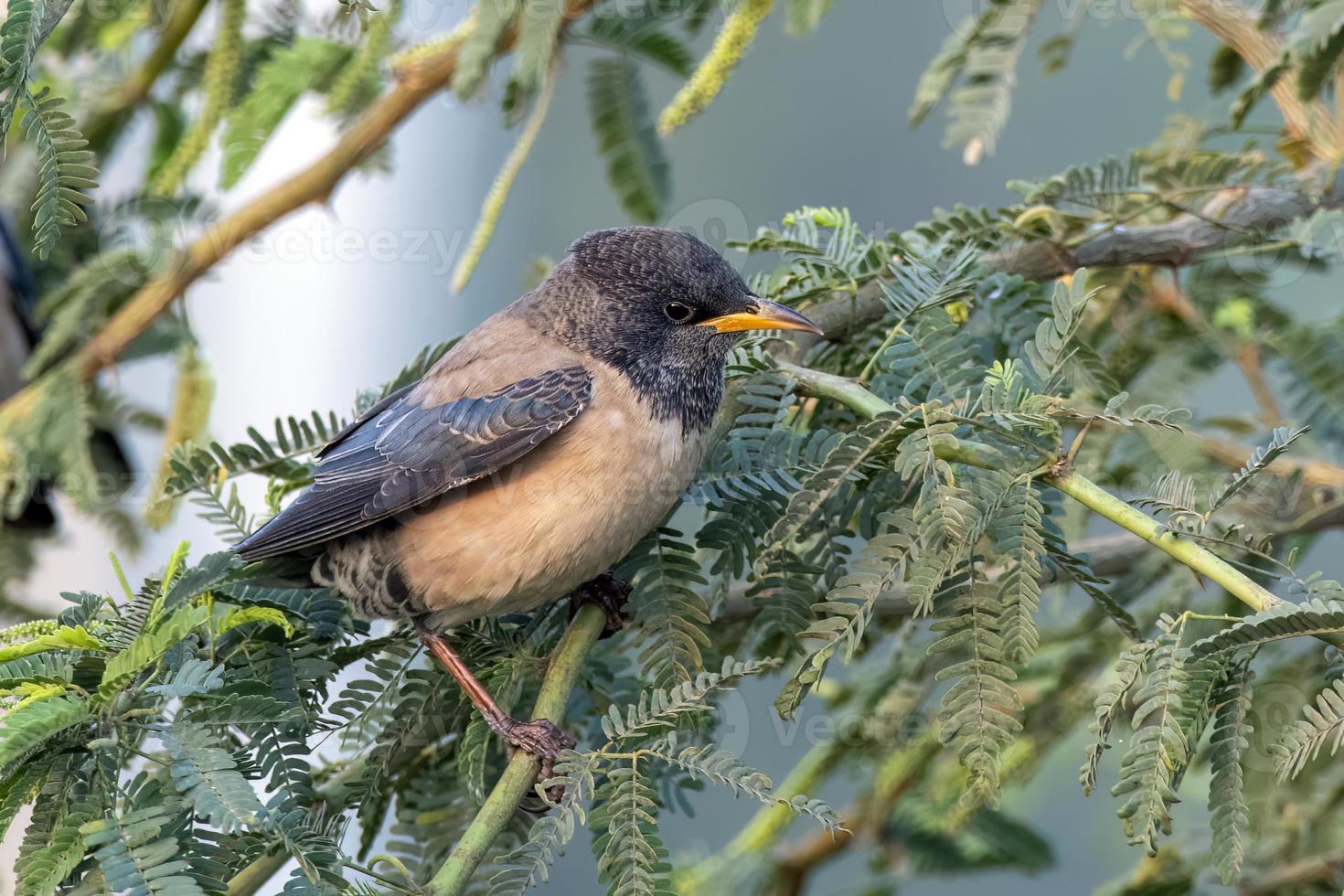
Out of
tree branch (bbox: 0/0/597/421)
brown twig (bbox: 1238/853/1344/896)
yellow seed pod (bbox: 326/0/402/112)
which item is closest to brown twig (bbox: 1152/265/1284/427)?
brown twig (bbox: 1238/853/1344/896)

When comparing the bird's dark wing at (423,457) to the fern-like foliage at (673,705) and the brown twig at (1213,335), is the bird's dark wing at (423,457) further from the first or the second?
the brown twig at (1213,335)

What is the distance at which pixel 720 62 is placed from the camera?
7.98ft

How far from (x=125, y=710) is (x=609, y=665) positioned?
93 centimetres

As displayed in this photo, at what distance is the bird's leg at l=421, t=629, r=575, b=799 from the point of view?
6.40 ft

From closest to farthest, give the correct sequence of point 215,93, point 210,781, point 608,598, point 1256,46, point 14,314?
point 210,781, point 608,598, point 1256,46, point 215,93, point 14,314

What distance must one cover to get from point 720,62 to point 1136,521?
1.24 metres

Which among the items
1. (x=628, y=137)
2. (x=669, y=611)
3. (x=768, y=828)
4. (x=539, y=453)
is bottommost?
(x=768, y=828)

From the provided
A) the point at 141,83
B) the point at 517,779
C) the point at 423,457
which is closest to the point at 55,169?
the point at 423,457

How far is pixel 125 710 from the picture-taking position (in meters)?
1.70

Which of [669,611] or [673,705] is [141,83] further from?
[673,705]

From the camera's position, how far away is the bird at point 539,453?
2299 millimetres

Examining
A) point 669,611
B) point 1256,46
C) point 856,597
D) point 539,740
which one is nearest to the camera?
point 856,597

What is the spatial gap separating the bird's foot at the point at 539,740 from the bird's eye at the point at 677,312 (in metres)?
0.88

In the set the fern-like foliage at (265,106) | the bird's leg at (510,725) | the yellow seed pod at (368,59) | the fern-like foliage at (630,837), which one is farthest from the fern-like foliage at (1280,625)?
the fern-like foliage at (265,106)
